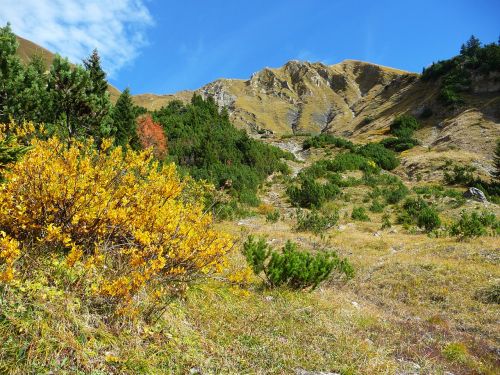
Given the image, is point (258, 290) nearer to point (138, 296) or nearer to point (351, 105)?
point (138, 296)

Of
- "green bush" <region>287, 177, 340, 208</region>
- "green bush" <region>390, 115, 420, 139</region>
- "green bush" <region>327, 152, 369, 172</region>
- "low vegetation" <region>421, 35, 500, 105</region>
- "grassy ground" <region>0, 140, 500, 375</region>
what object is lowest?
"grassy ground" <region>0, 140, 500, 375</region>

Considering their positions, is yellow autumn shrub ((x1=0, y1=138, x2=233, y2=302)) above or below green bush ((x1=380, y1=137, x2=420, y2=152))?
below

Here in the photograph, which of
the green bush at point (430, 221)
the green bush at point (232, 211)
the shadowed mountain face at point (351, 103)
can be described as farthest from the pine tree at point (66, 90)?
the shadowed mountain face at point (351, 103)

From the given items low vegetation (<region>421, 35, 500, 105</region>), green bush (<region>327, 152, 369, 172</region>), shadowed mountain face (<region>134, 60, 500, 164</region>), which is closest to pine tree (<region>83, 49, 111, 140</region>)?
green bush (<region>327, 152, 369, 172</region>)

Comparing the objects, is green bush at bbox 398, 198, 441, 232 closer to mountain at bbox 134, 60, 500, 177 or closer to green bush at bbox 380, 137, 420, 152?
mountain at bbox 134, 60, 500, 177

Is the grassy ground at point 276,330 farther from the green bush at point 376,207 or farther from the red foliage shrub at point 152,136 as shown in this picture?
the red foliage shrub at point 152,136

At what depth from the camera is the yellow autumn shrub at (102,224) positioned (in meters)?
3.57

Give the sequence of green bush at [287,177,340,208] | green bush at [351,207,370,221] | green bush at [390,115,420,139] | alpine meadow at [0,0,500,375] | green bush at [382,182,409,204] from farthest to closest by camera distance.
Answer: green bush at [390,115,420,139] < green bush at [382,182,409,204] < green bush at [287,177,340,208] < green bush at [351,207,370,221] < alpine meadow at [0,0,500,375]

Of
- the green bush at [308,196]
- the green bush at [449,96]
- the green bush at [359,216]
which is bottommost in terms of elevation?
the green bush at [359,216]

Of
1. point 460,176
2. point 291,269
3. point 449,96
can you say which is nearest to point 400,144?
point 460,176

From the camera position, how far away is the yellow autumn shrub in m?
3.57

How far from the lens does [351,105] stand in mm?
117125

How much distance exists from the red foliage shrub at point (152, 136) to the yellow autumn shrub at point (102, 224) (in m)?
20.5

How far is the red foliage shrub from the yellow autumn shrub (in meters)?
20.5
